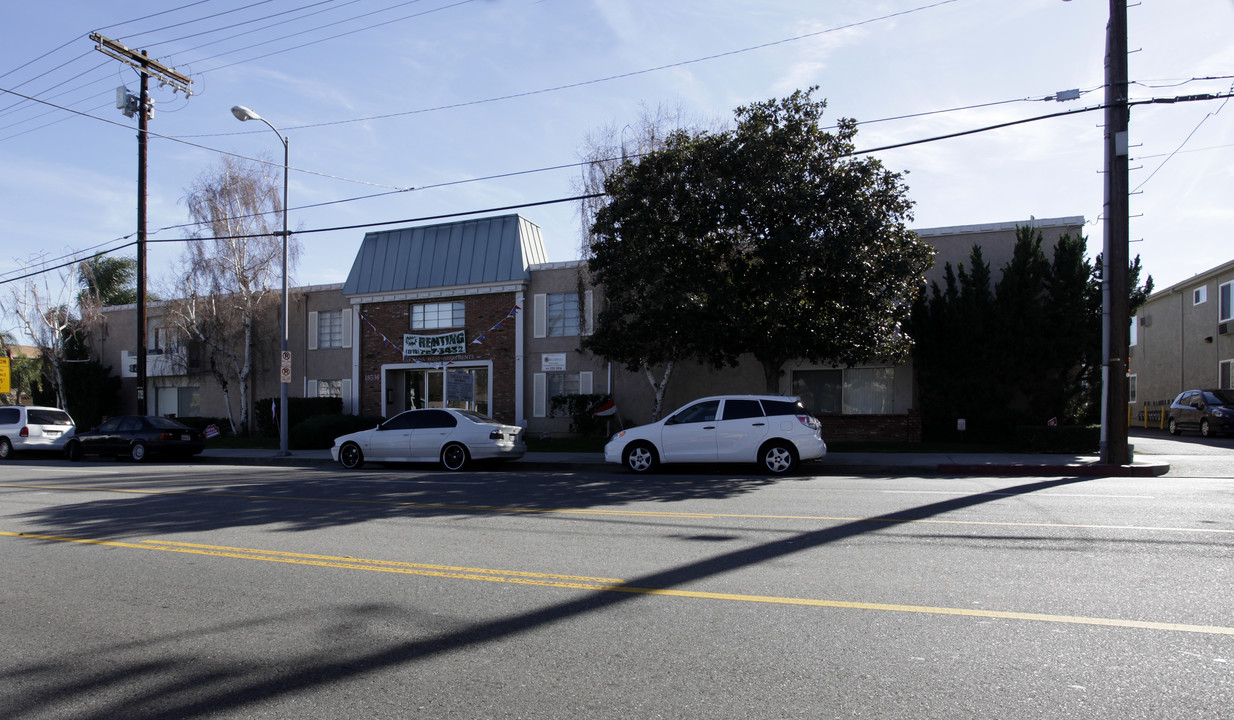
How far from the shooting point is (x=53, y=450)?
24.1m

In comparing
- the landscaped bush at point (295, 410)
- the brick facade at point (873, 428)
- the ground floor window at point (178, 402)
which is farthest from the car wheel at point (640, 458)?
the ground floor window at point (178, 402)

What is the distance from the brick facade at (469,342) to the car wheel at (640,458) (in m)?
10.8

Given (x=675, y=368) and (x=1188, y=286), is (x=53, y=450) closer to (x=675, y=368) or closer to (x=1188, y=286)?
(x=675, y=368)

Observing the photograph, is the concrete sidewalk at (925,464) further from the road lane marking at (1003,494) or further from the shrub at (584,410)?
the road lane marking at (1003,494)

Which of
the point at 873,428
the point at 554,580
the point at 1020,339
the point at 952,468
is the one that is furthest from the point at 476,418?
the point at 1020,339

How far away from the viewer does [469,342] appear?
2650 centimetres

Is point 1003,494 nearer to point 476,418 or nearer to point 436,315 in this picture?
point 476,418

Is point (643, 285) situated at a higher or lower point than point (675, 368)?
higher

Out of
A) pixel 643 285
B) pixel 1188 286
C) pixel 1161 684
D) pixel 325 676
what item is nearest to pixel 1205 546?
pixel 1161 684

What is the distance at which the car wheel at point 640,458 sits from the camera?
15.3 metres

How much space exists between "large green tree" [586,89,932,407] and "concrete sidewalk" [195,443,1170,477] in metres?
2.57

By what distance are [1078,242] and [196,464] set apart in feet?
74.1

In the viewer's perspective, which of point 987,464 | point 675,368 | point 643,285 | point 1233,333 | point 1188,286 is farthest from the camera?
point 1188,286

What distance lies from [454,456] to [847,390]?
11.2 metres
